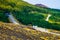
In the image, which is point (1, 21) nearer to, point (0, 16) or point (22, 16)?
point (0, 16)

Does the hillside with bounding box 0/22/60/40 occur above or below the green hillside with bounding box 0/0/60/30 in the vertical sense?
below

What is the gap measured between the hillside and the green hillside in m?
0.13

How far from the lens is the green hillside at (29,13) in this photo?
281cm

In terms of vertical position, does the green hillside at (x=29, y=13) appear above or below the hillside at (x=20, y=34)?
above

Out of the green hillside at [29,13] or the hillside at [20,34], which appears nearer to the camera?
the hillside at [20,34]

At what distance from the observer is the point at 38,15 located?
2848 mm

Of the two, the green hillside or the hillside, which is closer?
the hillside

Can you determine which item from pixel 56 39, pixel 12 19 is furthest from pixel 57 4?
pixel 12 19

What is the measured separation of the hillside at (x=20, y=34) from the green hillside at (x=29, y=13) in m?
0.13

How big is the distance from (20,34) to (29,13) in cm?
39

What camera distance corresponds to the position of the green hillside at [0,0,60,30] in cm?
281

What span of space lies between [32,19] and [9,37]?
1.55 feet

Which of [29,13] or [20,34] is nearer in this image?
[20,34]

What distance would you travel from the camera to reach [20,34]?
→ 2.71 metres
